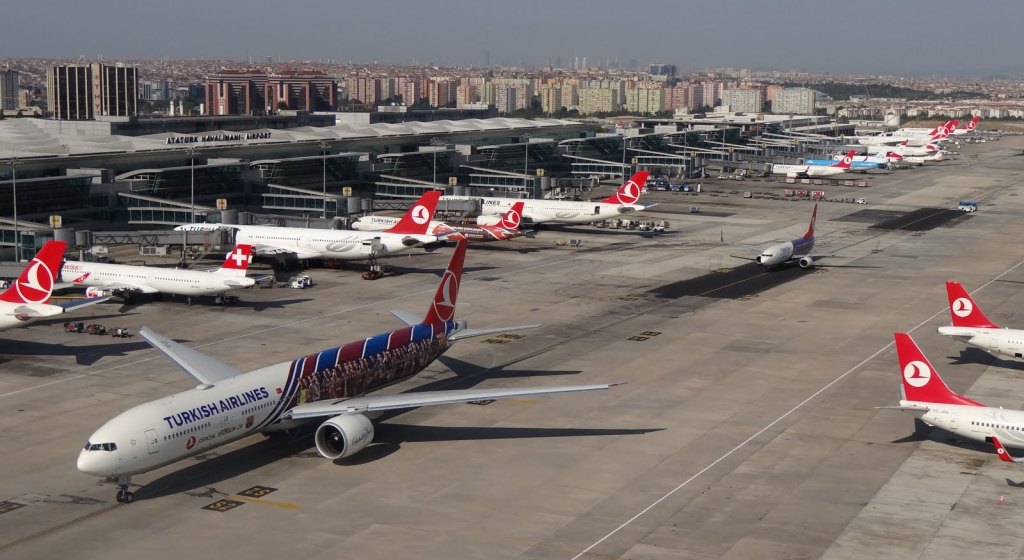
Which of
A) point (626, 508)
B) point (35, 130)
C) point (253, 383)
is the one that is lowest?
point (626, 508)

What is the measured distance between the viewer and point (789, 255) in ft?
333

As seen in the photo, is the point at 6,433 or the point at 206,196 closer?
the point at 6,433

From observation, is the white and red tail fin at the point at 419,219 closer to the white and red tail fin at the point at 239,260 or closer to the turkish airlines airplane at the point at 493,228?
the turkish airlines airplane at the point at 493,228

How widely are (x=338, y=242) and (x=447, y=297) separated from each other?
42403 mm

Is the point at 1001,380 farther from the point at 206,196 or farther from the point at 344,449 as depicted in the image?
the point at 206,196

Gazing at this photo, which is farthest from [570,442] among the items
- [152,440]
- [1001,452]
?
[152,440]

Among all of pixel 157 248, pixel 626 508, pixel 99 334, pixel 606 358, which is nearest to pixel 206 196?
pixel 157 248

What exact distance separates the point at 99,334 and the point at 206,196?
2650 inches

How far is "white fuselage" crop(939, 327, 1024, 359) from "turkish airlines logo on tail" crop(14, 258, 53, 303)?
159ft

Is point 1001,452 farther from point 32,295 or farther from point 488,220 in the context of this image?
point 488,220

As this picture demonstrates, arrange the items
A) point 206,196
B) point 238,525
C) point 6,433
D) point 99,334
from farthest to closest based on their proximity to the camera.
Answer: point 206,196
point 99,334
point 6,433
point 238,525

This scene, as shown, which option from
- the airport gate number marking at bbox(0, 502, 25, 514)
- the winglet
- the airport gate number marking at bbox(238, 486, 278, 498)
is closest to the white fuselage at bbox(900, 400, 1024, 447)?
the winglet

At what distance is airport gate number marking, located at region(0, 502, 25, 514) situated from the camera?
40.2 m

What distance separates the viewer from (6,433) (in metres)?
49.4
